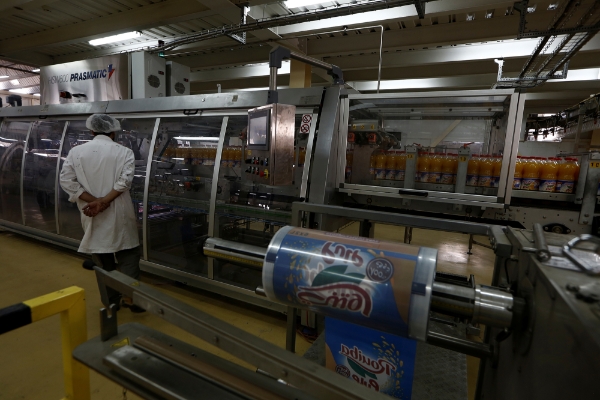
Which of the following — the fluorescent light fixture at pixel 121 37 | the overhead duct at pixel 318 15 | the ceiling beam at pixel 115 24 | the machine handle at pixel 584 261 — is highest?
the fluorescent light fixture at pixel 121 37

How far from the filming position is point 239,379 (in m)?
0.81

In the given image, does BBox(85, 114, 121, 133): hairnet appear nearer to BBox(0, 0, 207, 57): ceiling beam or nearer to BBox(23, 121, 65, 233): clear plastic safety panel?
BBox(0, 0, 207, 57): ceiling beam

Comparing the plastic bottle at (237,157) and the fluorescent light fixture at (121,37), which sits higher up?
the fluorescent light fixture at (121,37)

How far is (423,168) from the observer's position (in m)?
2.37

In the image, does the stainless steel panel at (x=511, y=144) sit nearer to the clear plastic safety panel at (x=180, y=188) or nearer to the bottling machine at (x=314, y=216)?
the bottling machine at (x=314, y=216)

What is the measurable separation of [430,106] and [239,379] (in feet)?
7.71

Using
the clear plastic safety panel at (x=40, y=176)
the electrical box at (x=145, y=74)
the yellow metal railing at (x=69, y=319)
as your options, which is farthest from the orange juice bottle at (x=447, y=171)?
the clear plastic safety panel at (x=40, y=176)

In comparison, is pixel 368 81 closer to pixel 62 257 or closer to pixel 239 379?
pixel 62 257

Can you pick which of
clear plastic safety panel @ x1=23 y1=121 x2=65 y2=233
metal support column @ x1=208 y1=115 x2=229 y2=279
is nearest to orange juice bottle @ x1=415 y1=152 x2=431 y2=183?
metal support column @ x1=208 y1=115 x2=229 y2=279

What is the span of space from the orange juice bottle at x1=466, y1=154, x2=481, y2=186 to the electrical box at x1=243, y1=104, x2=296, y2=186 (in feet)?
4.60

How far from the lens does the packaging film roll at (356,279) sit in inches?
29.6

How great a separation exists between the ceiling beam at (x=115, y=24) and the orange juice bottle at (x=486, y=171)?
3.71m

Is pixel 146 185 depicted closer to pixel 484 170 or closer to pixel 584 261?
pixel 484 170

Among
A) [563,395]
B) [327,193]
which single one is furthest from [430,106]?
[563,395]
